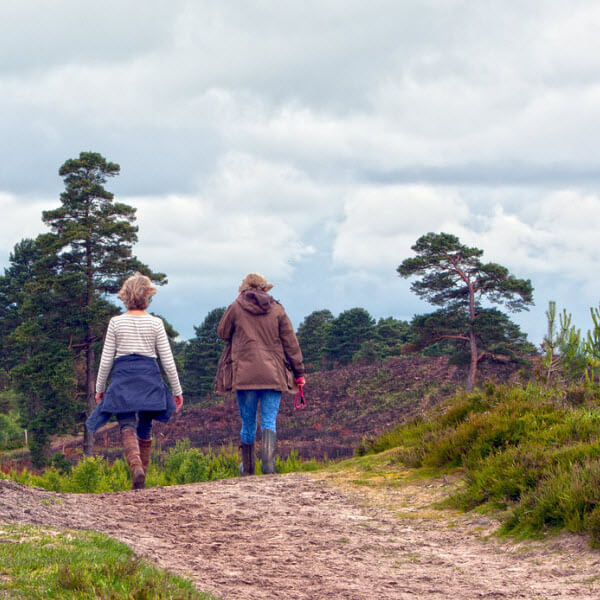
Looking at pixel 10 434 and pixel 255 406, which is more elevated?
pixel 255 406

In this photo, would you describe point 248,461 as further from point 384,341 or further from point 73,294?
point 384,341

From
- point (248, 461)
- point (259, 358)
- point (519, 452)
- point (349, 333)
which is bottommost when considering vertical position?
point (248, 461)

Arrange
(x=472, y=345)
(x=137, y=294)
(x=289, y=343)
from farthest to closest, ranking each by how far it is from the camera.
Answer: (x=472, y=345), (x=289, y=343), (x=137, y=294)

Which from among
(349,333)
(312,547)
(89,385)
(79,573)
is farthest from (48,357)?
(79,573)

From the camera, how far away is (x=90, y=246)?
1247 inches

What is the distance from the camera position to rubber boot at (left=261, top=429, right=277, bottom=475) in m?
9.23

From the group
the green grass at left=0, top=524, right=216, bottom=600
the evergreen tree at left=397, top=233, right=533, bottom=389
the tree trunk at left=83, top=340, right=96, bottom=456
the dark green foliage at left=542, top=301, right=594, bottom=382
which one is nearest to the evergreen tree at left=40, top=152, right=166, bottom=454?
the tree trunk at left=83, top=340, right=96, bottom=456

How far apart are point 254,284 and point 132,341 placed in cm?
200

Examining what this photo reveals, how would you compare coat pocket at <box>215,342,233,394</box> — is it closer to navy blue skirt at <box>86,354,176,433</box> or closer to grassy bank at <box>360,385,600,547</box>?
navy blue skirt at <box>86,354,176,433</box>

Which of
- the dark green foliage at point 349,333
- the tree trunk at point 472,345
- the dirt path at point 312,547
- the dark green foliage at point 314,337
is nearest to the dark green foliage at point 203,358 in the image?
the dark green foliage at point 314,337

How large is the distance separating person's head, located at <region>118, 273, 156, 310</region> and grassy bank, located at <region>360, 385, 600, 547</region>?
3.73 meters

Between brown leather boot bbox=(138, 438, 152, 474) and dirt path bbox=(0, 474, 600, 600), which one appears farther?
brown leather boot bbox=(138, 438, 152, 474)

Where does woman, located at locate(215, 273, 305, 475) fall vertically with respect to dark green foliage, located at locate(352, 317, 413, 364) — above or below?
below

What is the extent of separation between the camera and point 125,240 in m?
32.2
